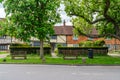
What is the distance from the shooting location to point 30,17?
33.5 metres

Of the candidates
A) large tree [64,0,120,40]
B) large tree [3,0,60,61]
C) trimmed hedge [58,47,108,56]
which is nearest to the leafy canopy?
large tree [3,0,60,61]

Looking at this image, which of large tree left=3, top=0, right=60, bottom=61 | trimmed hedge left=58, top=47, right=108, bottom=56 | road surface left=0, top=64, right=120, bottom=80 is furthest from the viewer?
trimmed hedge left=58, top=47, right=108, bottom=56

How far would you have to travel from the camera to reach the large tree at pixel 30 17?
33.7 m

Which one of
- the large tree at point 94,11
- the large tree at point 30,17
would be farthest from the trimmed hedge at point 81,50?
the large tree at point 30,17

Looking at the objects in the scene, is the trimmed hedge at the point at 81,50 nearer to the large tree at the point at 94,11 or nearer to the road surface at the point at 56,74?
the large tree at the point at 94,11

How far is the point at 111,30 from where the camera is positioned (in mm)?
40531

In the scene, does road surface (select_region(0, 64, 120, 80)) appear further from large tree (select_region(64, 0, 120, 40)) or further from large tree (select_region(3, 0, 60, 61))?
large tree (select_region(64, 0, 120, 40))

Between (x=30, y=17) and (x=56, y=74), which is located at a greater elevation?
(x=30, y=17)

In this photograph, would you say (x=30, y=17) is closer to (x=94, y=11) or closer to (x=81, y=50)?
(x=94, y=11)

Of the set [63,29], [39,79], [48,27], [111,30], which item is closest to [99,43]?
[111,30]

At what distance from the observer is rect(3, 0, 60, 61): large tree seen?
33.7m

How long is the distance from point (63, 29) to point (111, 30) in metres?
39.8

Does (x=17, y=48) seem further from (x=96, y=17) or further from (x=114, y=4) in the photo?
(x=114, y=4)

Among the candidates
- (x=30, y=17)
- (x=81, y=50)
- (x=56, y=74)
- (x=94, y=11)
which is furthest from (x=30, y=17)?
(x=56, y=74)
